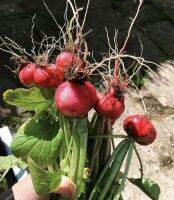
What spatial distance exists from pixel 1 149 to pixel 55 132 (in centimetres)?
105

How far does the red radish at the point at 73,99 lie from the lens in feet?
3.64

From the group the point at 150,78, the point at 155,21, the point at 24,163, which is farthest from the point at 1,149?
the point at 155,21

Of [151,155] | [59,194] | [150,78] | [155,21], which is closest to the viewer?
[59,194]

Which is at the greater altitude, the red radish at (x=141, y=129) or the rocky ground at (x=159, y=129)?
the red radish at (x=141, y=129)

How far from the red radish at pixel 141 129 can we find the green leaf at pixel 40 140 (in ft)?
0.61

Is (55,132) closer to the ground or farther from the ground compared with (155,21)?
farther from the ground

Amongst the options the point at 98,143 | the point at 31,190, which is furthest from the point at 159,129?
the point at 98,143

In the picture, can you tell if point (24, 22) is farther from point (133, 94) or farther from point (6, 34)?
point (133, 94)

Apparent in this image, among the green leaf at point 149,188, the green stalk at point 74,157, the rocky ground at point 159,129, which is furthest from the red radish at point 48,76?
the rocky ground at point 159,129

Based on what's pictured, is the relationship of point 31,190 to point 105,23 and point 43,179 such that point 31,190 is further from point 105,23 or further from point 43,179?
point 105,23

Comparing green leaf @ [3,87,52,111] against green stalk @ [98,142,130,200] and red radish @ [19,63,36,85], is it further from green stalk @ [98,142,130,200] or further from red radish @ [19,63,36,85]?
green stalk @ [98,142,130,200]

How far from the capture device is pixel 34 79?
1.21 m

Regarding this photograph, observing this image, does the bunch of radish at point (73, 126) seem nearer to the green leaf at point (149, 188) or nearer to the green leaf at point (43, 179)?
the green leaf at point (43, 179)

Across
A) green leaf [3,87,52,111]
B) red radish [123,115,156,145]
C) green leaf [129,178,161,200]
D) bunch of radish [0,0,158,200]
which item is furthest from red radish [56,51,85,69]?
green leaf [129,178,161,200]
